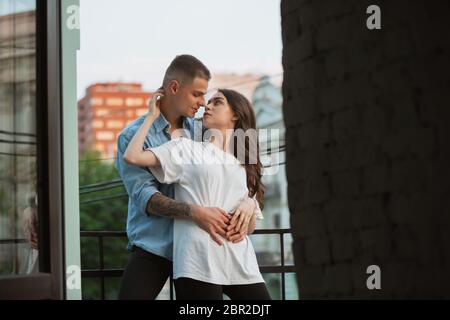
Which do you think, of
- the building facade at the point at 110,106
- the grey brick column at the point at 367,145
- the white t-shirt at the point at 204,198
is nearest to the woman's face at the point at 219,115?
the white t-shirt at the point at 204,198

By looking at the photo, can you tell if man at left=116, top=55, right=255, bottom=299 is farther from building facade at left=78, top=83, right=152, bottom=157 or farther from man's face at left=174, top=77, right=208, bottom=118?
building facade at left=78, top=83, right=152, bottom=157

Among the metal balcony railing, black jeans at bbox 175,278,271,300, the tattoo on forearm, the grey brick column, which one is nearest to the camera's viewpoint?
the grey brick column

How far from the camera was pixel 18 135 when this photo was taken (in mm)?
3426

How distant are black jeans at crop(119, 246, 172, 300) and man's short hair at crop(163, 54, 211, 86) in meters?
0.79

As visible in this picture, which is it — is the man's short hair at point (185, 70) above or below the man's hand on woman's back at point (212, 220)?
above

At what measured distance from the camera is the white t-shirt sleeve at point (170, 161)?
370 centimetres

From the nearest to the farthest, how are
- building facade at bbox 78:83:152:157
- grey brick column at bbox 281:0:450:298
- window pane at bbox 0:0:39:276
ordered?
grey brick column at bbox 281:0:450:298 < window pane at bbox 0:0:39:276 < building facade at bbox 78:83:152:157

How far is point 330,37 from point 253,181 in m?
1.12

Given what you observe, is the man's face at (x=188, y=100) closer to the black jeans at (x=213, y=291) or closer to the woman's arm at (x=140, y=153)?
the woman's arm at (x=140, y=153)

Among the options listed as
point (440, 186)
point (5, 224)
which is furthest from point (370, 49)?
point (5, 224)

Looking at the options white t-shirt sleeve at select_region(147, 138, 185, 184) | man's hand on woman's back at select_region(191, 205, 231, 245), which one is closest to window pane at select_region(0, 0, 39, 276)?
white t-shirt sleeve at select_region(147, 138, 185, 184)

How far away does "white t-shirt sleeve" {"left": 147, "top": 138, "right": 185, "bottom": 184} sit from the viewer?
370 cm

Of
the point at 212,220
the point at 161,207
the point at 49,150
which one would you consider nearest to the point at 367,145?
the point at 212,220

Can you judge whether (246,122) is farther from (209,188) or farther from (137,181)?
(137,181)
